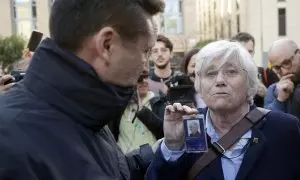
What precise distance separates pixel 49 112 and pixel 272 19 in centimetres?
4129

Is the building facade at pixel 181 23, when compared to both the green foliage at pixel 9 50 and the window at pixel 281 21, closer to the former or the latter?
the window at pixel 281 21

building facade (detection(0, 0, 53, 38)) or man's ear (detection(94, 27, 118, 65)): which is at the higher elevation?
building facade (detection(0, 0, 53, 38))

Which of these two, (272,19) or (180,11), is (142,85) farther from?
(272,19)

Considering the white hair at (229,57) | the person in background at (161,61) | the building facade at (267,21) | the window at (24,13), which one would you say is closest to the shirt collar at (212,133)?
the white hair at (229,57)

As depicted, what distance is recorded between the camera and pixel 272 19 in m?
40.8

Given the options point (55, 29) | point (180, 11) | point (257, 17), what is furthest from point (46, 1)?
point (55, 29)

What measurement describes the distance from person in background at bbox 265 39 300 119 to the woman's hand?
156cm

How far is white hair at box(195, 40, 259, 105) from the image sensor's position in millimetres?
2646

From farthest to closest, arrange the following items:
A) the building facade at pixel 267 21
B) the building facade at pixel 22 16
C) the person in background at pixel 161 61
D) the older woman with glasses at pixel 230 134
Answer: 1. the building facade at pixel 267 21
2. the building facade at pixel 22 16
3. the person in background at pixel 161 61
4. the older woman with glasses at pixel 230 134

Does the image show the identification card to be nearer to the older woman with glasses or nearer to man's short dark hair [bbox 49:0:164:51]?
the older woman with glasses

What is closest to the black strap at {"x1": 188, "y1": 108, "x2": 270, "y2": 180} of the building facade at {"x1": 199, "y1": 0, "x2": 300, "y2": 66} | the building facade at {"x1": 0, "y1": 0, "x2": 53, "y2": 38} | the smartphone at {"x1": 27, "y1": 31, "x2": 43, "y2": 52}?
the smartphone at {"x1": 27, "y1": 31, "x2": 43, "y2": 52}

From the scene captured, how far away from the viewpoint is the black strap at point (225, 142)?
2504 millimetres

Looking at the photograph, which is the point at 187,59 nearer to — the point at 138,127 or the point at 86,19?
the point at 138,127

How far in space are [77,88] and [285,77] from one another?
2.72 metres
